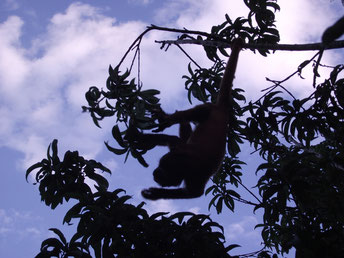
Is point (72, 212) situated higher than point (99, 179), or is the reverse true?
point (99, 179)

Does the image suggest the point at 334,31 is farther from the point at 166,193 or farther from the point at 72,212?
the point at 166,193

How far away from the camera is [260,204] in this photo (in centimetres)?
496

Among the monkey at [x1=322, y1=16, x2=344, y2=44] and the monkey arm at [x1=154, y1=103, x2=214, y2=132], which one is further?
the monkey arm at [x1=154, y1=103, x2=214, y2=132]

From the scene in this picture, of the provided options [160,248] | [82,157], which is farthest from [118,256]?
[82,157]

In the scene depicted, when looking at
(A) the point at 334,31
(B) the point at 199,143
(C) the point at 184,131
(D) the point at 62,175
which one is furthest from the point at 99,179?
(A) the point at 334,31

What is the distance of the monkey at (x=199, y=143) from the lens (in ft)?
15.5

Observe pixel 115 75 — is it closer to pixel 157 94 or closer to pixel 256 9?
pixel 157 94

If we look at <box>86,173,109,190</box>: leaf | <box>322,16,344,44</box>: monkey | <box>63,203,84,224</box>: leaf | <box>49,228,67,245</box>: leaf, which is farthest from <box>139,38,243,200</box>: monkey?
<box>322,16,344,44</box>: monkey

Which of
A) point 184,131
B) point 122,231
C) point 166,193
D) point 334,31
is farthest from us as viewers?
point 184,131

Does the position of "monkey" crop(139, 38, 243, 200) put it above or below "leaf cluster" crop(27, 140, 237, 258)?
above

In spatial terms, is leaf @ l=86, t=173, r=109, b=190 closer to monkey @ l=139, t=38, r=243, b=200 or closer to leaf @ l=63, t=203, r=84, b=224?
leaf @ l=63, t=203, r=84, b=224

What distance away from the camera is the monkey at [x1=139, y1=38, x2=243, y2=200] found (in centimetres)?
473

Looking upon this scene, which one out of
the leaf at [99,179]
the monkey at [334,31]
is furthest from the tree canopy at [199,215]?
the monkey at [334,31]

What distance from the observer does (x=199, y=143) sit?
15.9ft
